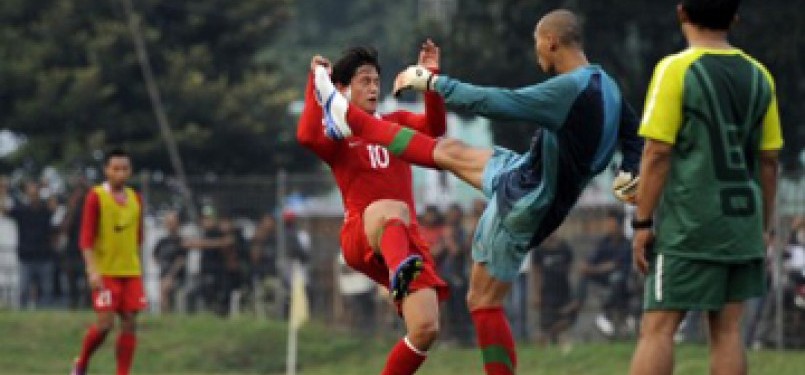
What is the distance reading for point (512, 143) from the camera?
1128 inches

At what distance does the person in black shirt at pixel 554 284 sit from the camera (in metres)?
22.4

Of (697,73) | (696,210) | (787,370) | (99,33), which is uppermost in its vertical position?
(99,33)

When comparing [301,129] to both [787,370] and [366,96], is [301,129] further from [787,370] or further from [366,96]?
[787,370]

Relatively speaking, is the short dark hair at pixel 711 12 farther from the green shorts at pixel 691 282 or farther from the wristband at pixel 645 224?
the green shorts at pixel 691 282

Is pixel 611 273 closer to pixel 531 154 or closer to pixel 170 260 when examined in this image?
pixel 170 260

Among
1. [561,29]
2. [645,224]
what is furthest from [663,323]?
[561,29]

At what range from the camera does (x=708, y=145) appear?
339 inches

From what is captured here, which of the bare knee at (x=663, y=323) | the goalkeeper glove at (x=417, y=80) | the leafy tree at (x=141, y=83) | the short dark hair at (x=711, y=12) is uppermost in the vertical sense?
the leafy tree at (x=141, y=83)

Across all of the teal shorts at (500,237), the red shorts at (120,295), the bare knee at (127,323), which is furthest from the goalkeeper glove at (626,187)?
the bare knee at (127,323)

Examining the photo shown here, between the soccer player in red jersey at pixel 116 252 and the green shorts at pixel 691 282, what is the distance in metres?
8.77

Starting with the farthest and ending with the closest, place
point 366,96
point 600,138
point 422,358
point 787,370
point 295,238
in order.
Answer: point 295,238, point 787,370, point 366,96, point 422,358, point 600,138

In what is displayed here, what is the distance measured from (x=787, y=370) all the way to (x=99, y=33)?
70.9ft

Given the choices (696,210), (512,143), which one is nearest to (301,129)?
(696,210)

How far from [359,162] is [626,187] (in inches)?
76.8
